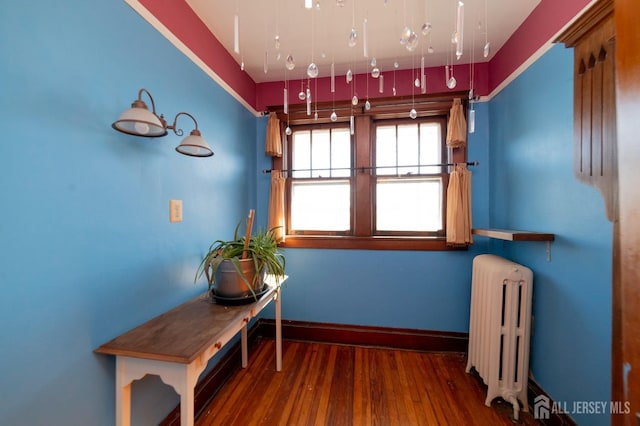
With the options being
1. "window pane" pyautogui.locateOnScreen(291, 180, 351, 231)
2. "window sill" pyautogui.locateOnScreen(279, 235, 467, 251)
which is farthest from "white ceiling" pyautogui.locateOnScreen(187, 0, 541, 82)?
"window sill" pyautogui.locateOnScreen(279, 235, 467, 251)

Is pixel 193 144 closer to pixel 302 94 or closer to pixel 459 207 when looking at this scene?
pixel 302 94

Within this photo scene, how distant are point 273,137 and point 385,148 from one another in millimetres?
1124

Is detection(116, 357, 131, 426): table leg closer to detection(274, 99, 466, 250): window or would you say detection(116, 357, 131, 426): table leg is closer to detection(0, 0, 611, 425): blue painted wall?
detection(0, 0, 611, 425): blue painted wall

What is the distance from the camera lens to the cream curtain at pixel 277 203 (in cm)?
225

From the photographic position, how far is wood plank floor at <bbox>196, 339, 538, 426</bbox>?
1413 millimetres

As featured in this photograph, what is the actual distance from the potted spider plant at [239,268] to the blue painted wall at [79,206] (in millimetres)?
278

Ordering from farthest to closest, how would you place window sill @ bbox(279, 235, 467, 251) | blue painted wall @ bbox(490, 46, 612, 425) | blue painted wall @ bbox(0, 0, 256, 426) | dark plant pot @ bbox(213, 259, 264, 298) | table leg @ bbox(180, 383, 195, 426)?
window sill @ bbox(279, 235, 467, 251) < dark plant pot @ bbox(213, 259, 264, 298) < blue painted wall @ bbox(490, 46, 612, 425) < table leg @ bbox(180, 383, 195, 426) < blue painted wall @ bbox(0, 0, 256, 426)

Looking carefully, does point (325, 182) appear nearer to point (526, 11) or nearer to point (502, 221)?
point (502, 221)

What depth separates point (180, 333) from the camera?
103cm

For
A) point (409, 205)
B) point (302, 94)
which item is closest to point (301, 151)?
point (302, 94)

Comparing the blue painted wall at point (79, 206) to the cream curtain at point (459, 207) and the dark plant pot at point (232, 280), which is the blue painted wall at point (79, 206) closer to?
the dark plant pot at point (232, 280)

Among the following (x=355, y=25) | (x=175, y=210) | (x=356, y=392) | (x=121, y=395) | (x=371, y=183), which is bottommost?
(x=356, y=392)

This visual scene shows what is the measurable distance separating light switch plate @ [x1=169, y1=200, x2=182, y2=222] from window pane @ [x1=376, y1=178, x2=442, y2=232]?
1681mm

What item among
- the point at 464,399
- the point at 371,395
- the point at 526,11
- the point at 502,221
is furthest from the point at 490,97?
the point at 371,395
